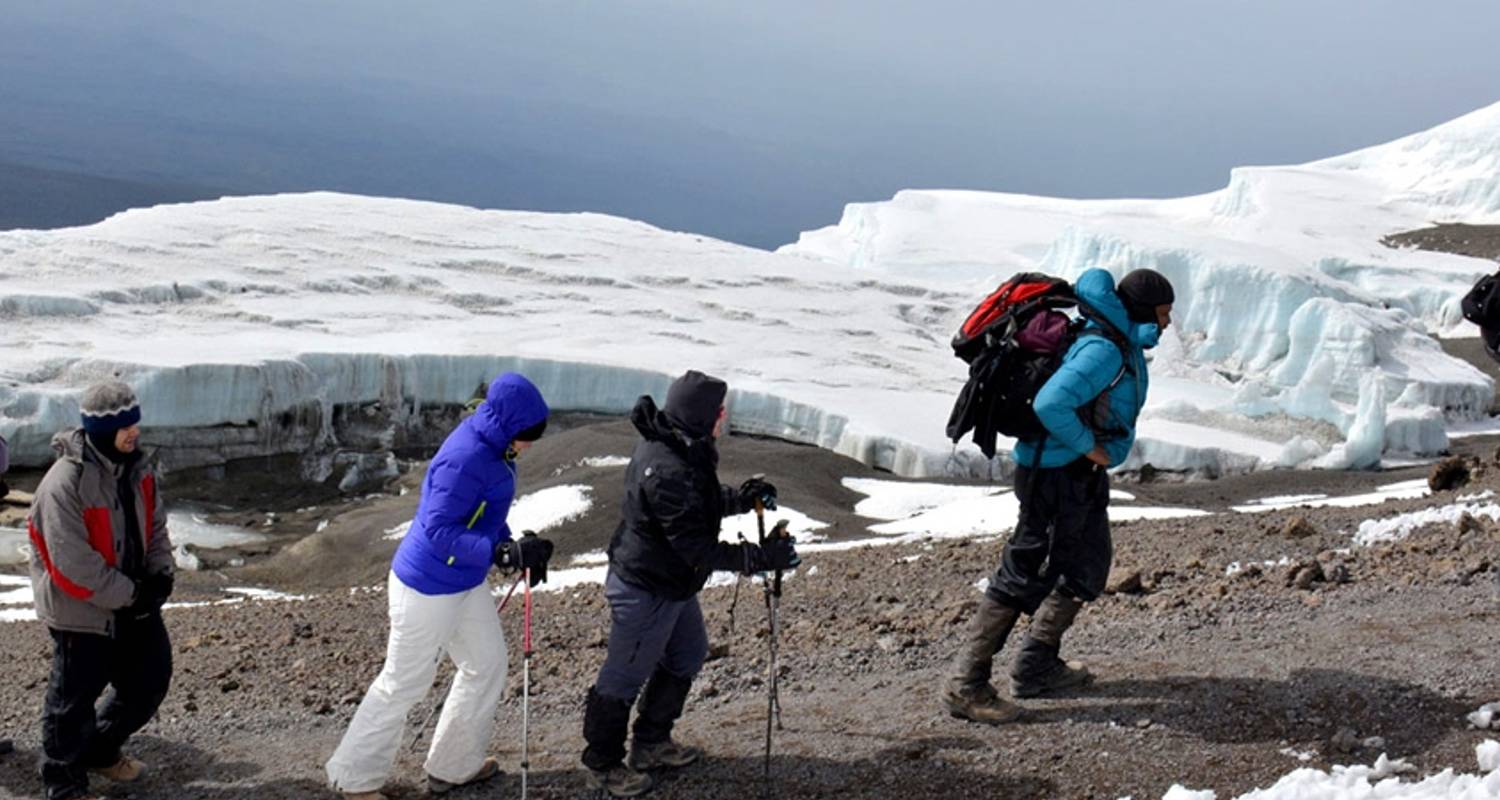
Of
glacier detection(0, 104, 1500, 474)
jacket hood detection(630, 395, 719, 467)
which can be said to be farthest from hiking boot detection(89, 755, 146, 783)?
glacier detection(0, 104, 1500, 474)

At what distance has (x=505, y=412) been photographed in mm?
6516

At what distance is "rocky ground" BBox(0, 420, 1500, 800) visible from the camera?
6891 millimetres

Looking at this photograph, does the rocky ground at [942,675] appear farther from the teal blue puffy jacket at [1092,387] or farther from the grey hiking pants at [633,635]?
the teal blue puffy jacket at [1092,387]

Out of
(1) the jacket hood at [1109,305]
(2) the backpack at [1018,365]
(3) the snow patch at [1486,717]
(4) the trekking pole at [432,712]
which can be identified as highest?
(1) the jacket hood at [1109,305]

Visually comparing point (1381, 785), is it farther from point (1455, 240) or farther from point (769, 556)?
point (1455, 240)

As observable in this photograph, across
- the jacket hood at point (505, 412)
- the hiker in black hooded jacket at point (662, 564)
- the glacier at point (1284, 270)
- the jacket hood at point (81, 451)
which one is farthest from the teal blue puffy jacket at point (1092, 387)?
the glacier at point (1284, 270)

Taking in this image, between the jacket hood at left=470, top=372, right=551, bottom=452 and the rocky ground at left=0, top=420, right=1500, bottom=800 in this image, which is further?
the rocky ground at left=0, top=420, right=1500, bottom=800

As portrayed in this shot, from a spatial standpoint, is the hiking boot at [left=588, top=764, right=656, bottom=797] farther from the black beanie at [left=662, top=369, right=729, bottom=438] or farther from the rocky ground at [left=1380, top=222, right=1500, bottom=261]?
the rocky ground at [left=1380, top=222, right=1500, bottom=261]

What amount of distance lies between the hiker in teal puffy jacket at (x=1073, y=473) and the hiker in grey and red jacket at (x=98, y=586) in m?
4.09

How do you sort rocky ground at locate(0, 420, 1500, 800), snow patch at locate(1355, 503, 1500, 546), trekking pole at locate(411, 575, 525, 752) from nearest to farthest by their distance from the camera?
1. rocky ground at locate(0, 420, 1500, 800)
2. trekking pole at locate(411, 575, 525, 752)
3. snow patch at locate(1355, 503, 1500, 546)

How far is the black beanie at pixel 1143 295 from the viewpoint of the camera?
7043 mm

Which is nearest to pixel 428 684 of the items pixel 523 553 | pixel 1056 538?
pixel 523 553

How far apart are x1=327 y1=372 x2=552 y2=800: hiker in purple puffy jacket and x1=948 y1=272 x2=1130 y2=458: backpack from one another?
209 centimetres

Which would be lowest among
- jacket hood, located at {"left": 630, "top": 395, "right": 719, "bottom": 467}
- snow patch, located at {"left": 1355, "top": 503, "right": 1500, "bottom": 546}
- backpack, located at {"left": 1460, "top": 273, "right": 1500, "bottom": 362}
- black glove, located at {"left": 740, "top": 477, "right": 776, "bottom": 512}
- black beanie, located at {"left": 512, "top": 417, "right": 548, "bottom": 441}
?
snow patch, located at {"left": 1355, "top": 503, "right": 1500, "bottom": 546}
